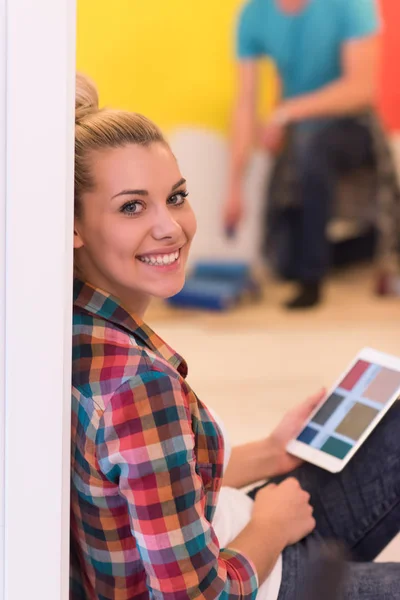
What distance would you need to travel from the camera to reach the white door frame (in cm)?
59

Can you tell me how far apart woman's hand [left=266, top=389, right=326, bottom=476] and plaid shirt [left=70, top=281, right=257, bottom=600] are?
251 mm

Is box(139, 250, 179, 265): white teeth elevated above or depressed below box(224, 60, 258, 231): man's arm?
below

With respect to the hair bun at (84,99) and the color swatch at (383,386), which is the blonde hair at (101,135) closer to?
the hair bun at (84,99)

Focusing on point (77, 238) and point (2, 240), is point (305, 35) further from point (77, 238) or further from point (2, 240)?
point (2, 240)

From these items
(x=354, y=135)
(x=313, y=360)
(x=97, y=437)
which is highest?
(x=354, y=135)

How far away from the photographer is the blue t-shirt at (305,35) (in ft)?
8.95

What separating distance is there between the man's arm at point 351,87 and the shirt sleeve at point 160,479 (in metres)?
2.29

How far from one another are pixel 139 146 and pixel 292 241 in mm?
2300

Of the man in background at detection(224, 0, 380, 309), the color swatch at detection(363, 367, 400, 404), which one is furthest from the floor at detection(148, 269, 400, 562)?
the color swatch at detection(363, 367, 400, 404)

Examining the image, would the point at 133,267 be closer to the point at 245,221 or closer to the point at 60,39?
the point at 60,39

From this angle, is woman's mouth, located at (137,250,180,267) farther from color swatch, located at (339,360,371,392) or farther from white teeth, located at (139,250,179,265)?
color swatch, located at (339,360,371,392)

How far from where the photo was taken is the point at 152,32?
2.92m

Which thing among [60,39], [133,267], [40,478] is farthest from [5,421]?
[60,39]

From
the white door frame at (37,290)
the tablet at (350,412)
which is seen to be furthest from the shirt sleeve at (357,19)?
the white door frame at (37,290)
